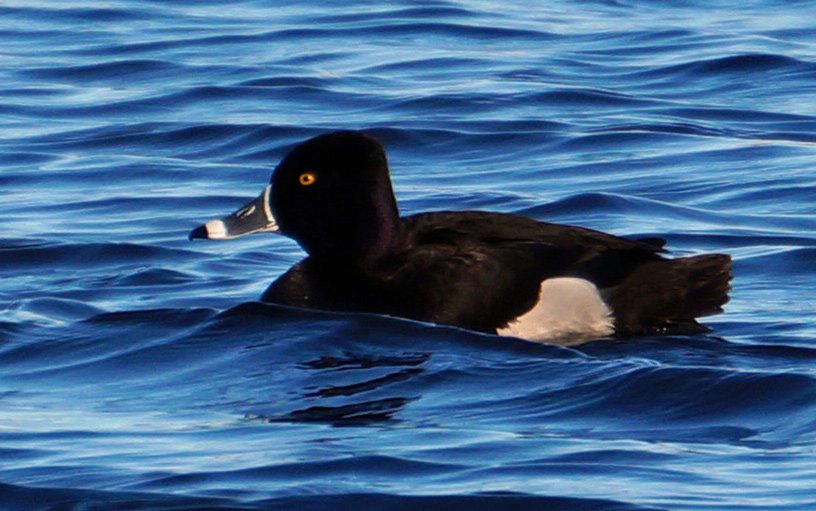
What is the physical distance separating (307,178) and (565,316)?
1134 millimetres

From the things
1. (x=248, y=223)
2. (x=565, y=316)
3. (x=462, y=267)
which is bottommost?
(x=565, y=316)

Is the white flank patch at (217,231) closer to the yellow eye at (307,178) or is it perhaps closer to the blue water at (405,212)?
the blue water at (405,212)

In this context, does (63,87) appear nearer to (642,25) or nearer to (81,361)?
(642,25)

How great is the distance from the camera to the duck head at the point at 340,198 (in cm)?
816

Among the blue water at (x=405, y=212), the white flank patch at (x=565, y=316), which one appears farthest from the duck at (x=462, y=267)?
the blue water at (x=405, y=212)

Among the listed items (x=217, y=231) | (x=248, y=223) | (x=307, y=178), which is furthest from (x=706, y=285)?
(x=217, y=231)

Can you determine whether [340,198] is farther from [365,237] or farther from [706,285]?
[706,285]

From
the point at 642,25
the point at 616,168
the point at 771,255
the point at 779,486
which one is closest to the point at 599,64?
the point at 642,25

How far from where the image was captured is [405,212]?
35.8ft

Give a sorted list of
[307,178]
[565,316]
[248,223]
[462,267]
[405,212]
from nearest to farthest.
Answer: [462,267] < [565,316] < [307,178] < [248,223] < [405,212]

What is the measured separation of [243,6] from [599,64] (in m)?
4.10

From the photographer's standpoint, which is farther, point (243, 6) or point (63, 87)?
point (243, 6)

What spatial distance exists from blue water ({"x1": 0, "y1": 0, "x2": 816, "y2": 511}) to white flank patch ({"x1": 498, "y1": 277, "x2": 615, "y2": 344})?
102 millimetres

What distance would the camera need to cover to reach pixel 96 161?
12.5m
